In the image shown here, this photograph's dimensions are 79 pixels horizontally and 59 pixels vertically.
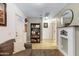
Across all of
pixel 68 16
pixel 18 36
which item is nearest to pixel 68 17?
pixel 68 16

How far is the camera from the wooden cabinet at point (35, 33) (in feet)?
29.0

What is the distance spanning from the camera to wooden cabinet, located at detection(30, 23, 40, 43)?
8.83m

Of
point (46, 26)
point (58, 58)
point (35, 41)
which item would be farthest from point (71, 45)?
point (46, 26)

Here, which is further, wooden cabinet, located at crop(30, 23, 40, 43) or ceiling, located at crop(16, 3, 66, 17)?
wooden cabinet, located at crop(30, 23, 40, 43)

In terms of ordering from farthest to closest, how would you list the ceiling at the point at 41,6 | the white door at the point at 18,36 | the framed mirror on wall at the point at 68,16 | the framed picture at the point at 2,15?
the white door at the point at 18,36, the ceiling at the point at 41,6, the framed mirror on wall at the point at 68,16, the framed picture at the point at 2,15

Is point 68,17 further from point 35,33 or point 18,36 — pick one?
point 35,33

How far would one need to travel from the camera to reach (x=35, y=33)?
29.4 feet

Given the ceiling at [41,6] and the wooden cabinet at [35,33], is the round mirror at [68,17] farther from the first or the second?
the wooden cabinet at [35,33]

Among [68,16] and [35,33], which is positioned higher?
[68,16]

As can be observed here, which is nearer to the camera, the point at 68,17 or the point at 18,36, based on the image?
the point at 68,17

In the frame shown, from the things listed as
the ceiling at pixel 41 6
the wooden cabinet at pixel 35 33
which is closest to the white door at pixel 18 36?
the ceiling at pixel 41 6

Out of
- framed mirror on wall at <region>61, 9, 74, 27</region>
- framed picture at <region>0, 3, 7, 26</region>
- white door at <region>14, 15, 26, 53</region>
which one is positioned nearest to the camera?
framed picture at <region>0, 3, 7, 26</region>

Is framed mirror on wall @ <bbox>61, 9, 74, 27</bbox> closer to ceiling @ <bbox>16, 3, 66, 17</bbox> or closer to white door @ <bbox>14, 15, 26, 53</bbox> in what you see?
ceiling @ <bbox>16, 3, 66, 17</bbox>

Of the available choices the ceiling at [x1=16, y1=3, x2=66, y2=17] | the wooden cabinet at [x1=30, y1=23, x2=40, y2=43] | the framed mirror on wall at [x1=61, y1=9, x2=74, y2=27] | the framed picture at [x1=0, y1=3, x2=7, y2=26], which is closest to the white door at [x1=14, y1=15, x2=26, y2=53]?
the ceiling at [x1=16, y1=3, x2=66, y2=17]
